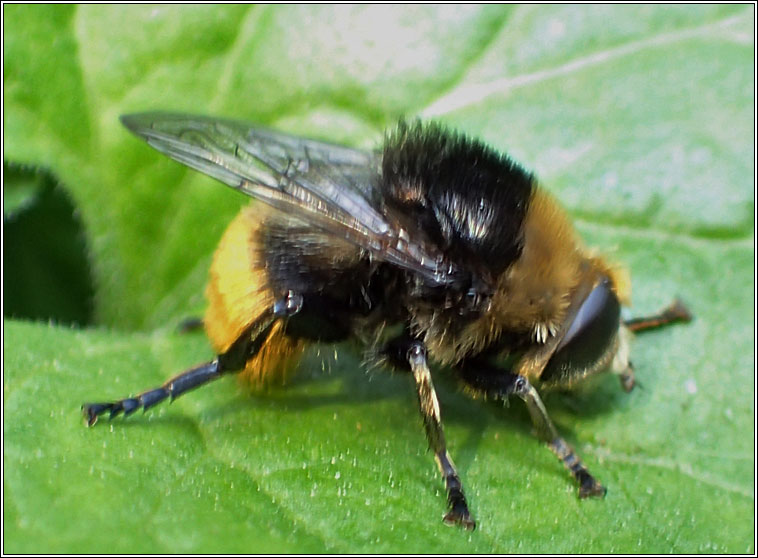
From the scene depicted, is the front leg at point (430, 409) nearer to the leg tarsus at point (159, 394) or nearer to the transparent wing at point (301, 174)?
the transparent wing at point (301, 174)

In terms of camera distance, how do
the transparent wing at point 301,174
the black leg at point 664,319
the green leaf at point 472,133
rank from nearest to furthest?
1. the transparent wing at point 301,174
2. the green leaf at point 472,133
3. the black leg at point 664,319

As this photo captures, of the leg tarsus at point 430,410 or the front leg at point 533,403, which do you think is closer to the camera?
the leg tarsus at point 430,410

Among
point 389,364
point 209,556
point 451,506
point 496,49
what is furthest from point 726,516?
Result: point 496,49

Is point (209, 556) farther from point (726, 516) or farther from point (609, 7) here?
point (609, 7)

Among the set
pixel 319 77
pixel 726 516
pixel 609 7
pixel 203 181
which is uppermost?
pixel 609 7

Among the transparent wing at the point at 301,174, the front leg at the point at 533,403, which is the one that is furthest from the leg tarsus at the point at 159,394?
the front leg at the point at 533,403

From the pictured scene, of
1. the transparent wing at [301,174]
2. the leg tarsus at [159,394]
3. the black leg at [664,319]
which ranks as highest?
the transparent wing at [301,174]

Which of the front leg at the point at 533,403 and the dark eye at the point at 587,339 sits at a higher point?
the dark eye at the point at 587,339
